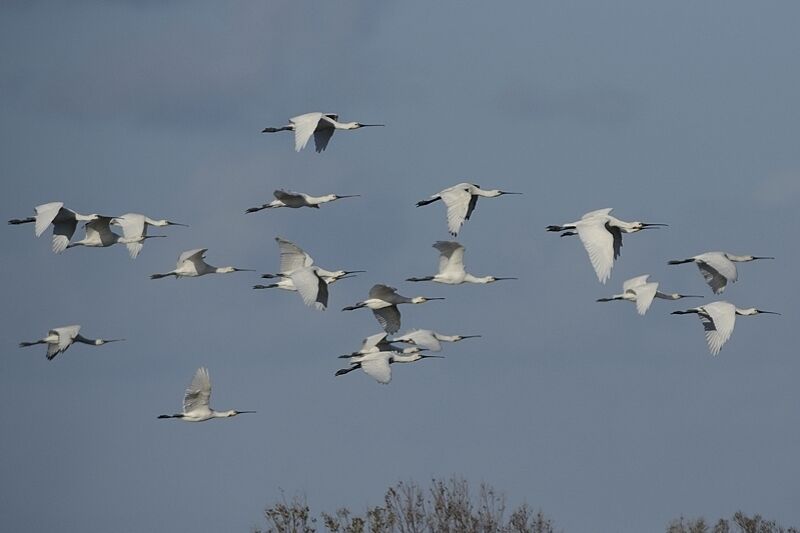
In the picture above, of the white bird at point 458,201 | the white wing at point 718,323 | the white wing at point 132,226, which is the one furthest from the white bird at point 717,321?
the white wing at point 132,226

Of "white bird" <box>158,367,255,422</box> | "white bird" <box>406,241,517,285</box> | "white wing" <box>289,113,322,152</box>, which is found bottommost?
"white bird" <box>158,367,255,422</box>

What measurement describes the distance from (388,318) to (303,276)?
4.76 m

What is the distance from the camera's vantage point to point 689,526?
285 feet

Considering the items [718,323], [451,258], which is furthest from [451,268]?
[718,323]

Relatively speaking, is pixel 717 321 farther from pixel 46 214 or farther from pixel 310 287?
pixel 46 214

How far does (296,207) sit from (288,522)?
1363 centimetres

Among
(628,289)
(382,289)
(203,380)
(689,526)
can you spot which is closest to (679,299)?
(628,289)

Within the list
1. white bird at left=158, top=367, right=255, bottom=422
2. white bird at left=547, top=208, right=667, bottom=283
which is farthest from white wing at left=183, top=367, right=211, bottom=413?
white bird at left=547, top=208, right=667, bottom=283

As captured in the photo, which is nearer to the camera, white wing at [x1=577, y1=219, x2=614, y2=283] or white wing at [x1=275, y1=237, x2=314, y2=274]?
white wing at [x1=577, y1=219, x2=614, y2=283]

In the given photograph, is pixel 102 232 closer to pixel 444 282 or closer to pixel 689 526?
pixel 444 282

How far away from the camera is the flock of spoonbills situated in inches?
2115

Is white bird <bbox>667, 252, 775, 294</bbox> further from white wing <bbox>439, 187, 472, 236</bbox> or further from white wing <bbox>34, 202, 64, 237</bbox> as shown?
white wing <bbox>34, 202, 64, 237</bbox>

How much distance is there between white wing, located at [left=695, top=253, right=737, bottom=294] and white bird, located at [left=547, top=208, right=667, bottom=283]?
4.99ft

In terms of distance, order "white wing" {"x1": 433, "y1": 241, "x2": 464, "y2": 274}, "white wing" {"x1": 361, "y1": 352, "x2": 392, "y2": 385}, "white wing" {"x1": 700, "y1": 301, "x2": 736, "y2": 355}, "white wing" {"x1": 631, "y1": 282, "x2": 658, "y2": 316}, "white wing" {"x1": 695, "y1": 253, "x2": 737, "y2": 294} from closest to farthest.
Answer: "white wing" {"x1": 361, "y1": 352, "x2": 392, "y2": 385}
"white wing" {"x1": 700, "y1": 301, "x2": 736, "y2": 355}
"white wing" {"x1": 631, "y1": 282, "x2": 658, "y2": 316}
"white wing" {"x1": 695, "y1": 253, "x2": 737, "y2": 294}
"white wing" {"x1": 433, "y1": 241, "x2": 464, "y2": 274}
